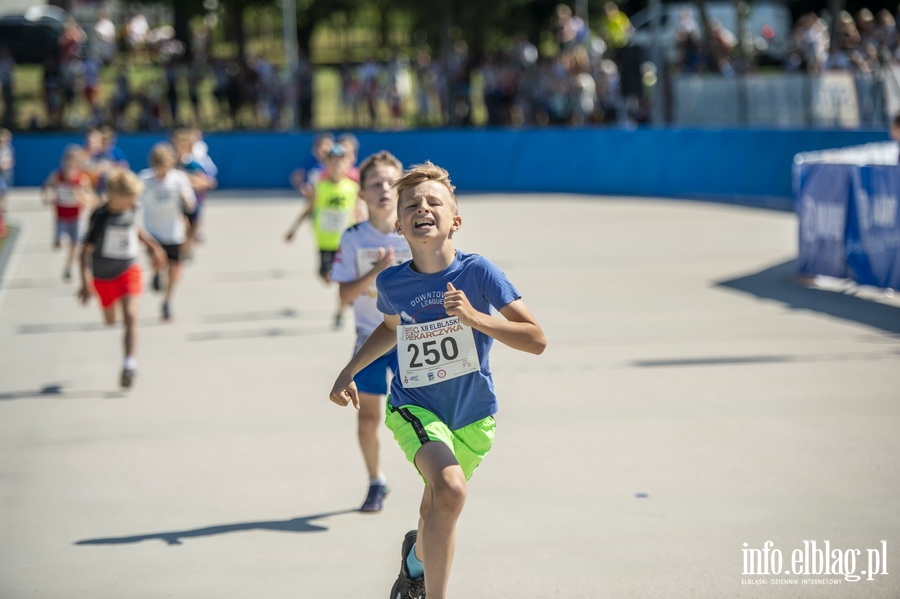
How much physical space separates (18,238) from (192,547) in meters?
17.1

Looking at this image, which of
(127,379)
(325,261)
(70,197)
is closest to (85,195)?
(70,197)

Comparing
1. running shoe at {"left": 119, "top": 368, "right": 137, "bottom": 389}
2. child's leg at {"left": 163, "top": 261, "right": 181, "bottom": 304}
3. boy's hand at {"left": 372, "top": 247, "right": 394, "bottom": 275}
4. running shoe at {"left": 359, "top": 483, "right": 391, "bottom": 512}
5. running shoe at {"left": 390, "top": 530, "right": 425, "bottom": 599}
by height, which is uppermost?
boy's hand at {"left": 372, "top": 247, "right": 394, "bottom": 275}

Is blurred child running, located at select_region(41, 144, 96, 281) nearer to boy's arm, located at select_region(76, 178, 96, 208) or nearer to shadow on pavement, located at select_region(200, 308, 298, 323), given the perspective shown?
boy's arm, located at select_region(76, 178, 96, 208)

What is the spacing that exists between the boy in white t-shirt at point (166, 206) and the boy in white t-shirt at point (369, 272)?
6192mm

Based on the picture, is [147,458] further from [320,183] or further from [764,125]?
[764,125]

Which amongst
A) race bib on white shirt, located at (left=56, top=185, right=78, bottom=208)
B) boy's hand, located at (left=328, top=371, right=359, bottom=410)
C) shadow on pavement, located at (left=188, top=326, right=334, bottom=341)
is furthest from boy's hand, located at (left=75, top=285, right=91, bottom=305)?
race bib on white shirt, located at (left=56, top=185, right=78, bottom=208)

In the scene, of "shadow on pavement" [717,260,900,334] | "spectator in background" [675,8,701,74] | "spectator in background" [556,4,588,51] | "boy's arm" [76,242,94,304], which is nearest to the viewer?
"boy's arm" [76,242,94,304]

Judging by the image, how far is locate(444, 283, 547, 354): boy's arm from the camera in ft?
15.0

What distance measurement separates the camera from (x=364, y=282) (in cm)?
642

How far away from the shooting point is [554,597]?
535 centimetres

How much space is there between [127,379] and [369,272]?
3768 mm

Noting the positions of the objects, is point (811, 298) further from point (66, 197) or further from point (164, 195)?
point (66, 197)

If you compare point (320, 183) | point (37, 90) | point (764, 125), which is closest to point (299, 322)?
point (320, 183)

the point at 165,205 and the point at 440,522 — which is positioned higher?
the point at 165,205
